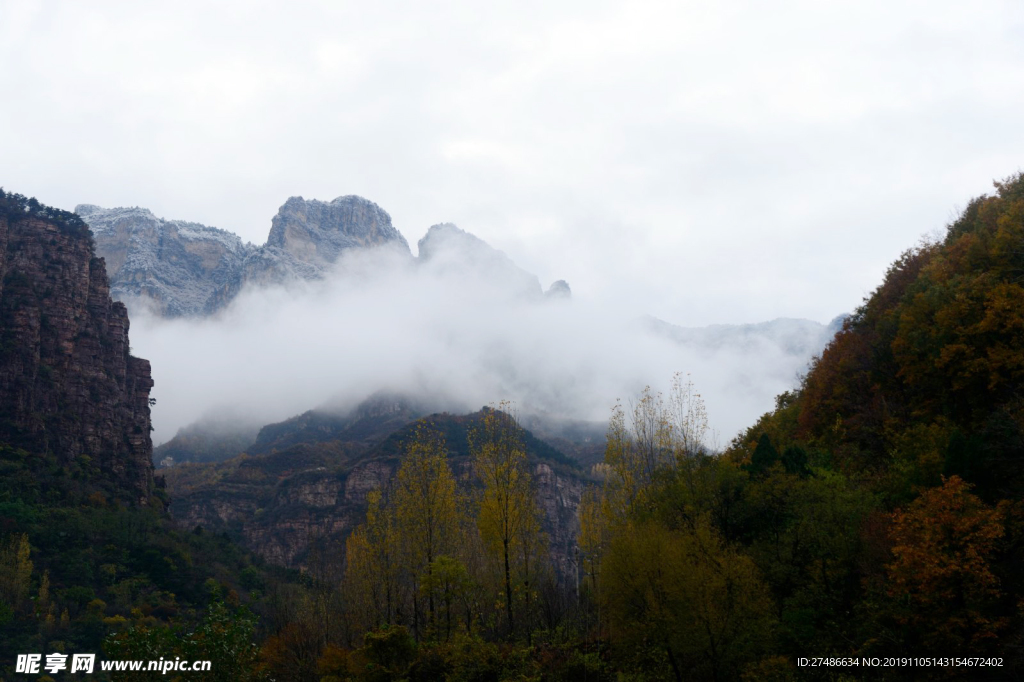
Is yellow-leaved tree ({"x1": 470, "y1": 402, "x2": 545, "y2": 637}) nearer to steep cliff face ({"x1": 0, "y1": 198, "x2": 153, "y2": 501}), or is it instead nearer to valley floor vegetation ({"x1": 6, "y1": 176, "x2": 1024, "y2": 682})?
valley floor vegetation ({"x1": 6, "y1": 176, "x2": 1024, "y2": 682})

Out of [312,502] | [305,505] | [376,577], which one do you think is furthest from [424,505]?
[312,502]

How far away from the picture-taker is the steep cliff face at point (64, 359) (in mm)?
114750

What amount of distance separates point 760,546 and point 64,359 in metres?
131

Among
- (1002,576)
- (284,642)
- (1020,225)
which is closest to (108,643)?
(284,642)

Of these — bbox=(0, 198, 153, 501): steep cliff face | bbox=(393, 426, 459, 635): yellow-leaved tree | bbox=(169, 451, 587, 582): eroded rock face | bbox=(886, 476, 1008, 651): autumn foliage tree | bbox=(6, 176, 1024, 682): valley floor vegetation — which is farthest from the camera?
bbox=(169, 451, 587, 582): eroded rock face

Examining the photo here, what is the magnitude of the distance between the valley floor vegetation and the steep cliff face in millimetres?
83805

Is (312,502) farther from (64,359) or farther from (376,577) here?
(376,577)

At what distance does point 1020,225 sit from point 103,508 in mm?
119781

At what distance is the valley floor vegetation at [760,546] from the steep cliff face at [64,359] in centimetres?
8381

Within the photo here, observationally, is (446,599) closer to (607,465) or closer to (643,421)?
(607,465)

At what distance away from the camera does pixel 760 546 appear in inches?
1358

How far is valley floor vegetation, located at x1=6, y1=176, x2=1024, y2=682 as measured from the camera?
1022 inches

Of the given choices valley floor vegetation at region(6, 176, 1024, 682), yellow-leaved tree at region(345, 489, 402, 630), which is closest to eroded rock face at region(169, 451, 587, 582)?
Result: valley floor vegetation at region(6, 176, 1024, 682)

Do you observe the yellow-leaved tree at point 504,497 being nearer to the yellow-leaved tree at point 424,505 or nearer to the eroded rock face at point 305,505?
the yellow-leaved tree at point 424,505
